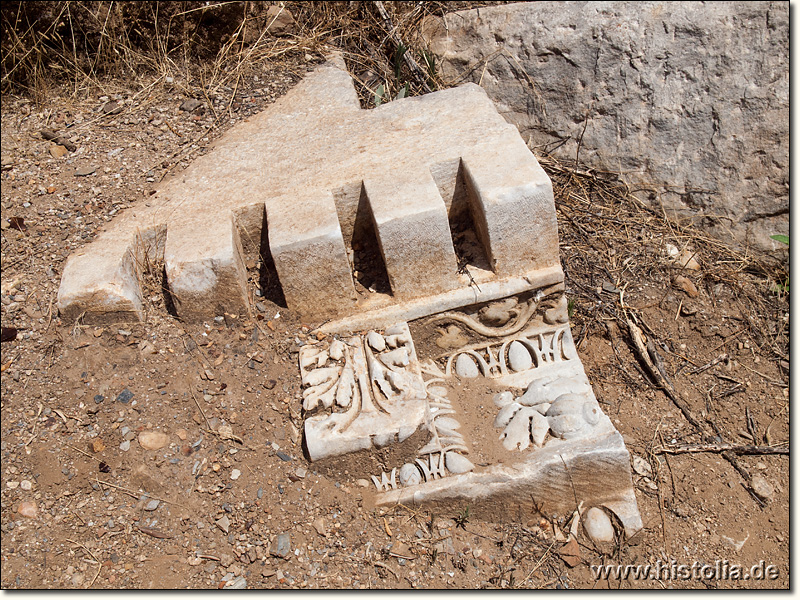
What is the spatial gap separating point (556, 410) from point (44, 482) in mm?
1813

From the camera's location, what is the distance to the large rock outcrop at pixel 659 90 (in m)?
3.37

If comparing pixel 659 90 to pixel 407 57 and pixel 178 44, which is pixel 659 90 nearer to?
pixel 407 57

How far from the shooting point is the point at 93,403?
8.53 ft

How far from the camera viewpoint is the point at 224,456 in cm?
254

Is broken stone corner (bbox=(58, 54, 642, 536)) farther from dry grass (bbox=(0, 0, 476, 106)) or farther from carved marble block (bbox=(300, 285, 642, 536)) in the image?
dry grass (bbox=(0, 0, 476, 106))

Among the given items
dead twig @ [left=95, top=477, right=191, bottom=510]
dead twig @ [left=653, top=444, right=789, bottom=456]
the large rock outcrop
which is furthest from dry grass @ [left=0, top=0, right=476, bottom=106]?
dead twig @ [left=653, top=444, right=789, bottom=456]

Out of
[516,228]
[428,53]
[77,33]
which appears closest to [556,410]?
[516,228]

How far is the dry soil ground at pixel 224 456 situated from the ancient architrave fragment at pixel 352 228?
14cm

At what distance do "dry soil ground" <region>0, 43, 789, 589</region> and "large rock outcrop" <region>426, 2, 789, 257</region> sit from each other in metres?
0.81

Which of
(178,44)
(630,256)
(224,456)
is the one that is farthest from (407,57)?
(224,456)

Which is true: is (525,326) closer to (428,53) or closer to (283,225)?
(283,225)

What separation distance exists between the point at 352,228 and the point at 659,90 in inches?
67.1

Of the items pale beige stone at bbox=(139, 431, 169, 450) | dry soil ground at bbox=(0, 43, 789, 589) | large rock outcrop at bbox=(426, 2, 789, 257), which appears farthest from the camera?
large rock outcrop at bbox=(426, 2, 789, 257)

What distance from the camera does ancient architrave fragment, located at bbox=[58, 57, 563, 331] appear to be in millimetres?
2623
